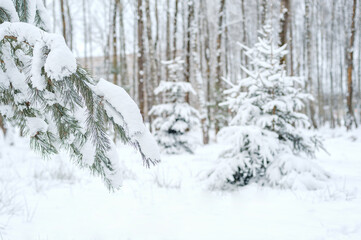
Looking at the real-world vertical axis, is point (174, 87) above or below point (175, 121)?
above

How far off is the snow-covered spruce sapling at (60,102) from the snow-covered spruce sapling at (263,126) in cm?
297

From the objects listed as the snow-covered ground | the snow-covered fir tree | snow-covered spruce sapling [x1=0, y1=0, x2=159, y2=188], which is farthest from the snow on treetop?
snow-covered spruce sapling [x1=0, y1=0, x2=159, y2=188]

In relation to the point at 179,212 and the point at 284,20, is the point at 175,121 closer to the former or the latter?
the point at 284,20

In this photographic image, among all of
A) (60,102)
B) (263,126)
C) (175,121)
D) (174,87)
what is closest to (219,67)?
(174,87)

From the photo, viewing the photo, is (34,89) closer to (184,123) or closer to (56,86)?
(56,86)

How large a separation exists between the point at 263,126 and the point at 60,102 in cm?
357

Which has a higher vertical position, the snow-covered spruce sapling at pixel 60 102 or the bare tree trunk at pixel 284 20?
the bare tree trunk at pixel 284 20

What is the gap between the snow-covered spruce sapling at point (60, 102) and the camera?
49.0 inches

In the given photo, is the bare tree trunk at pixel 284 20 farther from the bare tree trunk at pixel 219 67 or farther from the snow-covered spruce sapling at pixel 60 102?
the snow-covered spruce sapling at pixel 60 102

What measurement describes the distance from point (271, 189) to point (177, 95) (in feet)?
19.1

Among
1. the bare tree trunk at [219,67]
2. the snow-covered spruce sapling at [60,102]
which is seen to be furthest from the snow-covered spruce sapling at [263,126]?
the bare tree trunk at [219,67]

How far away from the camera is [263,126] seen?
4340 millimetres

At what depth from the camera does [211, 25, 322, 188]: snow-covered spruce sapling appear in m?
4.19

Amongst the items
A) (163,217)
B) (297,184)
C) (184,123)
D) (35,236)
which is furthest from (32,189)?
(184,123)
